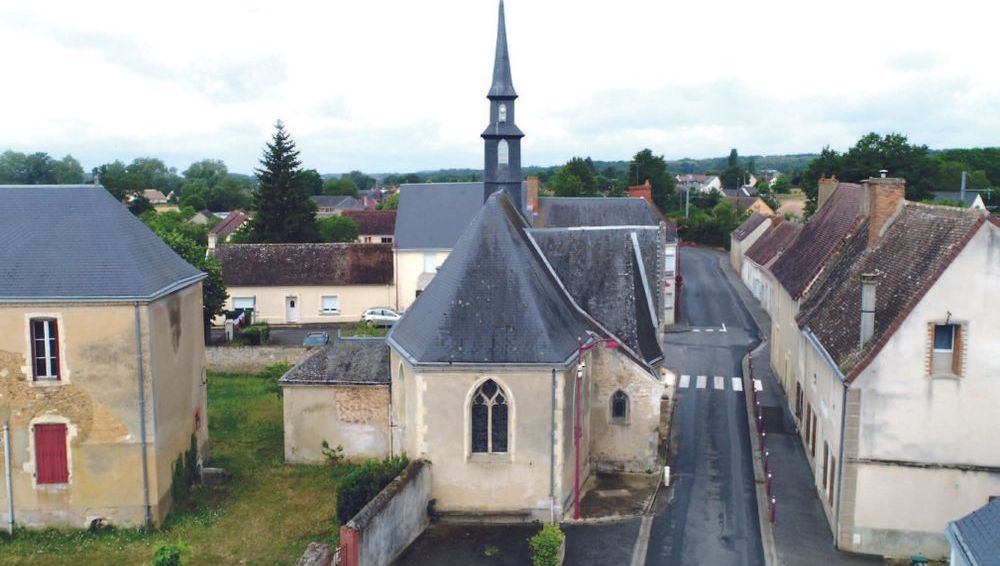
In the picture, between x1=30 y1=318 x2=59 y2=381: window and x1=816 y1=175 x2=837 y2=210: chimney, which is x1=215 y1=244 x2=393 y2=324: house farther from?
x1=30 y1=318 x2=59 y2=381: window

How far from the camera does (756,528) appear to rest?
22422 mm

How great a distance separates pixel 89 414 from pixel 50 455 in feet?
5.15

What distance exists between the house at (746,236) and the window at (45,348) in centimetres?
5699

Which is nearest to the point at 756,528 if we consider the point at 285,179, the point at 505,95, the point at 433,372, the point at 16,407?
the point at 433,372

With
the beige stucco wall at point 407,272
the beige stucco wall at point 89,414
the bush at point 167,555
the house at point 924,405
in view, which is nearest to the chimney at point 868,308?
the house at point 924,405

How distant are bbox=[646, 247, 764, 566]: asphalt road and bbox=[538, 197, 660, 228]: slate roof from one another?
7.85m

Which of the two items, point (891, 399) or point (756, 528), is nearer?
point (891, 399)

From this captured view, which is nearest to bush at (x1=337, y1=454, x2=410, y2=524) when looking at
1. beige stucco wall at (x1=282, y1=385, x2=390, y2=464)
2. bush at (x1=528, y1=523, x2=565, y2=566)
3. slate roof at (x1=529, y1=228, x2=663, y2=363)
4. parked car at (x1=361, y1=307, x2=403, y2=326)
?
bush at (x1=528, y1=523, x2=565, y2=566)

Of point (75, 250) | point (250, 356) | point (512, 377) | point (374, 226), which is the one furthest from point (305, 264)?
point (512, 377)

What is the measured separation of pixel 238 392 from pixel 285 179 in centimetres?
2871

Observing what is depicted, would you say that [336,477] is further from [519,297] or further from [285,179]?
[285,179]

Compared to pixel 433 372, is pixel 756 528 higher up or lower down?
lower down

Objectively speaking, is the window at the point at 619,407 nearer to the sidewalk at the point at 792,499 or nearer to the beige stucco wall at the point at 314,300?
the sidewalk at the point at 792,499

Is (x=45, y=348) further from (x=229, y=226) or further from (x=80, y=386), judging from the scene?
(x=229, y=226)
